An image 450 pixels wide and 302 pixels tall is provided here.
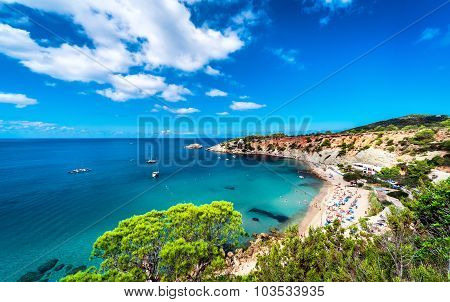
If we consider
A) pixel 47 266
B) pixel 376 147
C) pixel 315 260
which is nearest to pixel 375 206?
pixel 315 260

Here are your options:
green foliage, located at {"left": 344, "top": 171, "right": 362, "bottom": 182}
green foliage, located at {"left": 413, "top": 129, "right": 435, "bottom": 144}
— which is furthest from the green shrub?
green foliage, located at {"left": 344, "top": 171, "right": 362, "bottom": 182}

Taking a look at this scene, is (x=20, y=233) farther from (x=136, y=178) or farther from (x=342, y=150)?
(x=342, y=150)

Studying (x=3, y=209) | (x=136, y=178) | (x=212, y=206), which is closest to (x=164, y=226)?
(x=212, y=206)

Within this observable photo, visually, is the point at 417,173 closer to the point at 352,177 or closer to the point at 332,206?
the point at 352,177

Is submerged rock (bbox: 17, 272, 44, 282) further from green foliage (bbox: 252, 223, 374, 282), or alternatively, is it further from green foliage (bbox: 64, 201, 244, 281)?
green foliage (bbox: 252, 223, 374, 282)

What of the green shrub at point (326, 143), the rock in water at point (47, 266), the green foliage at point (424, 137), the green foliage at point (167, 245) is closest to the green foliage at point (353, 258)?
the green foliage at point (167, 245)
